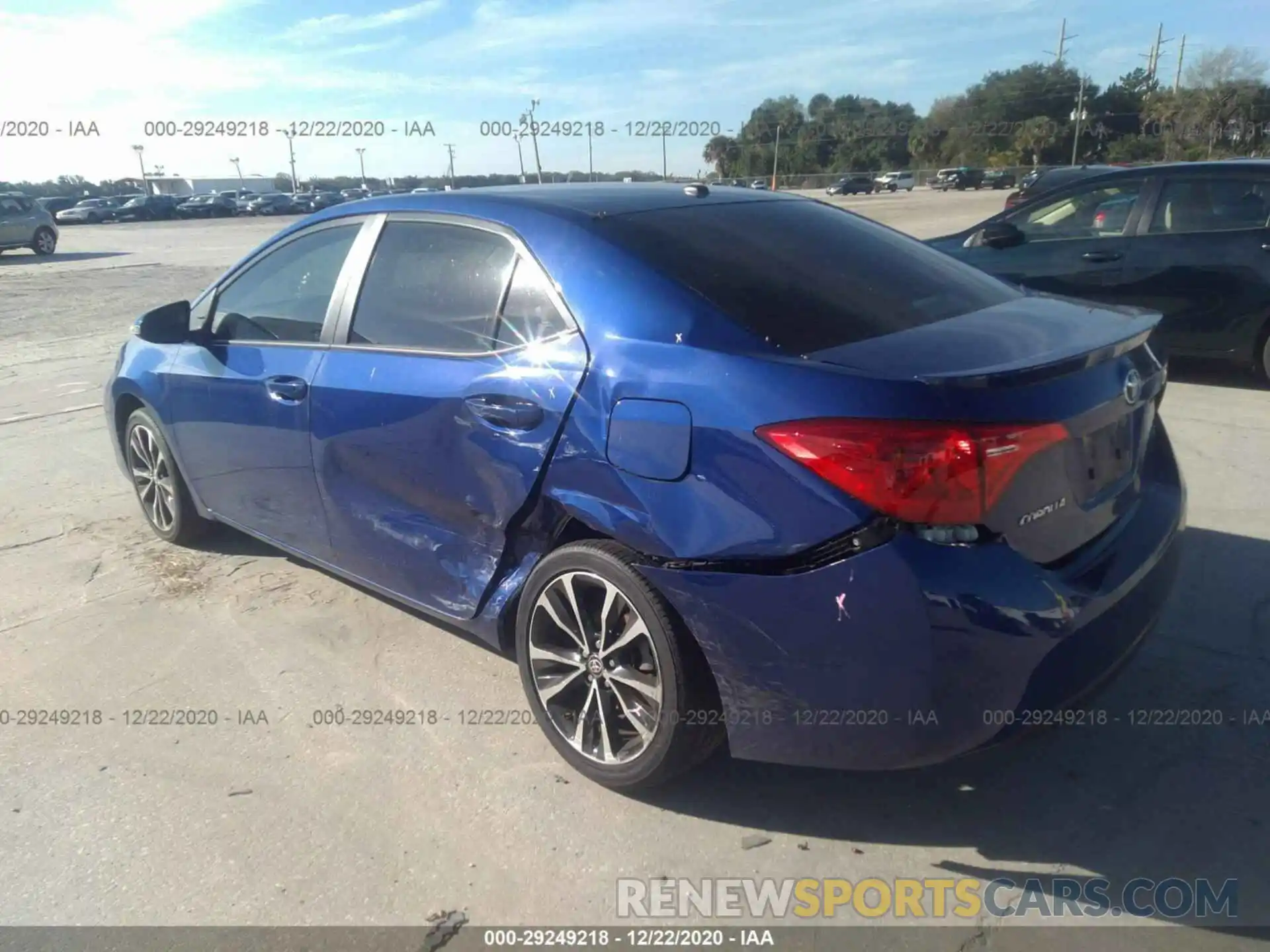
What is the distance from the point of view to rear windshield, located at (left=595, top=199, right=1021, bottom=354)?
2.73m

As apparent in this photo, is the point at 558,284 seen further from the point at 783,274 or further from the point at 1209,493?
the point at 1209,493

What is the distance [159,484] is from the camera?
4926mm

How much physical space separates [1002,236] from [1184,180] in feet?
4.49

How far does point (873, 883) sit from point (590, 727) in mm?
895

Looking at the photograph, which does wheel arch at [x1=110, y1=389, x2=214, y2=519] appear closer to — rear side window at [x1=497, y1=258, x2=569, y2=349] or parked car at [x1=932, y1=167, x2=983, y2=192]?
rear side window at [x1=497, y1=258, x2=569, y2=349]

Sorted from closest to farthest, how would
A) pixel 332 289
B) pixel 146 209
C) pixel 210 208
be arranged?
pixel 332 289 → pixel 146 209 → pixel 210 208

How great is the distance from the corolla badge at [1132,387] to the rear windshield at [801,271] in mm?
515

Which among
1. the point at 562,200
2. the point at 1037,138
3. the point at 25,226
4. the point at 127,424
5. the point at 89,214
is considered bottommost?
the point at 89,214

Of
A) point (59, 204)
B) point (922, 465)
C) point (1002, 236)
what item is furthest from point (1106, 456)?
point (59, 204)

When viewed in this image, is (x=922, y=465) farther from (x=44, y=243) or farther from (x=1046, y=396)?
(x=44, y=243)

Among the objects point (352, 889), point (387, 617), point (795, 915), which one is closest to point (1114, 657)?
point (795, 915)

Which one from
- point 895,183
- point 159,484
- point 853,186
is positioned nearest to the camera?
point 159,484

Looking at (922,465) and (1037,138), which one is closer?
(922,465)

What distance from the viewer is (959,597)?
2.25 metres
